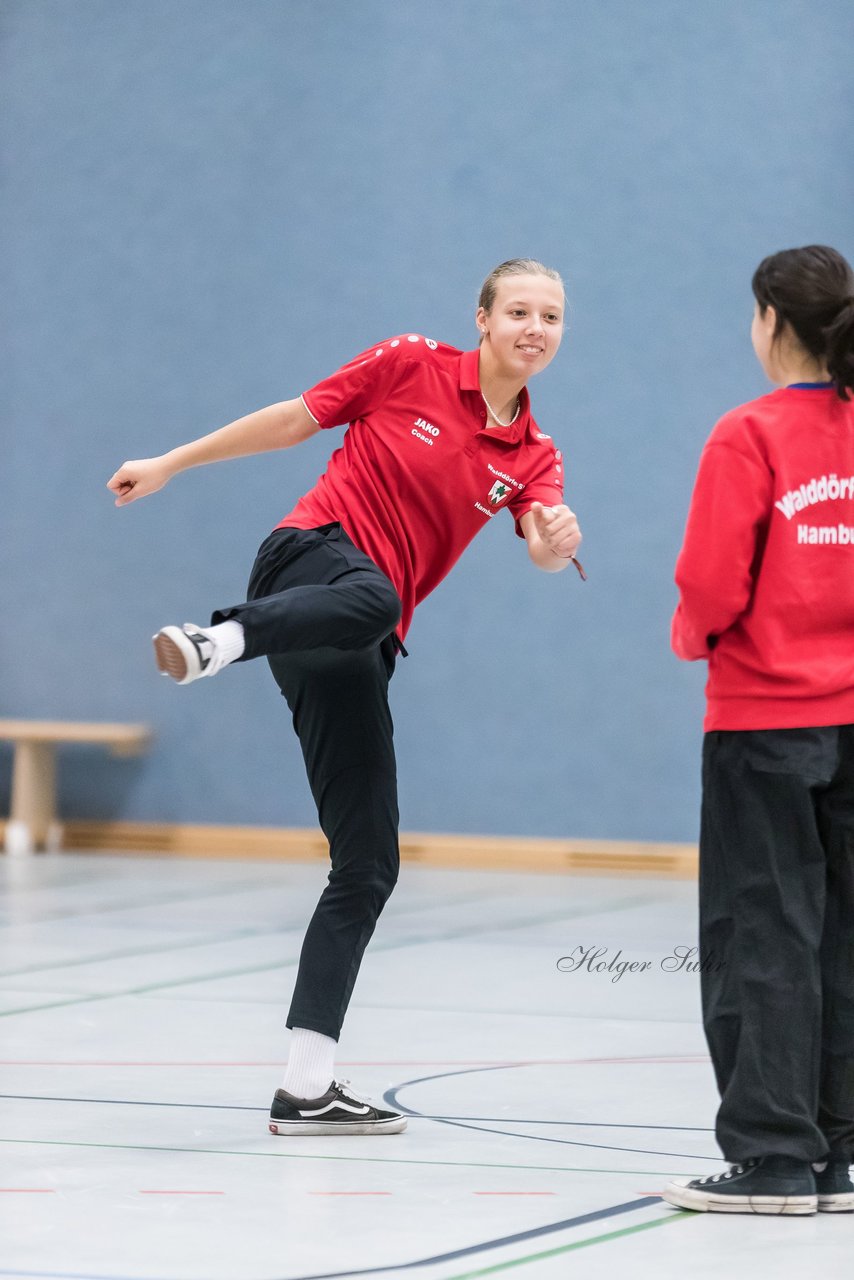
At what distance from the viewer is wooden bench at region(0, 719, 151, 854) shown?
28.8 ft

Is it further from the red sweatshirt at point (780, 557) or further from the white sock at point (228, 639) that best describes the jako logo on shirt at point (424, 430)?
the red sweatshirt at point (780, 557)

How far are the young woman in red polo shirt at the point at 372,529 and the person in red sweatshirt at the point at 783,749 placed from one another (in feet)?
2.01

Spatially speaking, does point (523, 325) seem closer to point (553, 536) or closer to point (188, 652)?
point (553, 536)

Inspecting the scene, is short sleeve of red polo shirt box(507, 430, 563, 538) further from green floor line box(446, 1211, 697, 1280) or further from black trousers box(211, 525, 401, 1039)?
green floor line box(446, 1211, 697, 1280)

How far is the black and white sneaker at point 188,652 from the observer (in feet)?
9.12

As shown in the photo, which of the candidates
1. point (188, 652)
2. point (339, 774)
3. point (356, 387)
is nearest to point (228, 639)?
point (188, 652)

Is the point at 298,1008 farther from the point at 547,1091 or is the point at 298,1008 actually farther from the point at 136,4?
the point at 136,4

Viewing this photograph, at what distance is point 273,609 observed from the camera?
114 inches

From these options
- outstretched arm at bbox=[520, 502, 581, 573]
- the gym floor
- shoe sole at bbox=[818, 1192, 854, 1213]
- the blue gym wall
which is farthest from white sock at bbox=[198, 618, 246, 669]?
the blue gym wall

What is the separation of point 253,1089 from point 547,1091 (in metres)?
0.55

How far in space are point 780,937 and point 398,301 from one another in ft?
21.2

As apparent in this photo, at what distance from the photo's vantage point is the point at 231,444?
327cm
